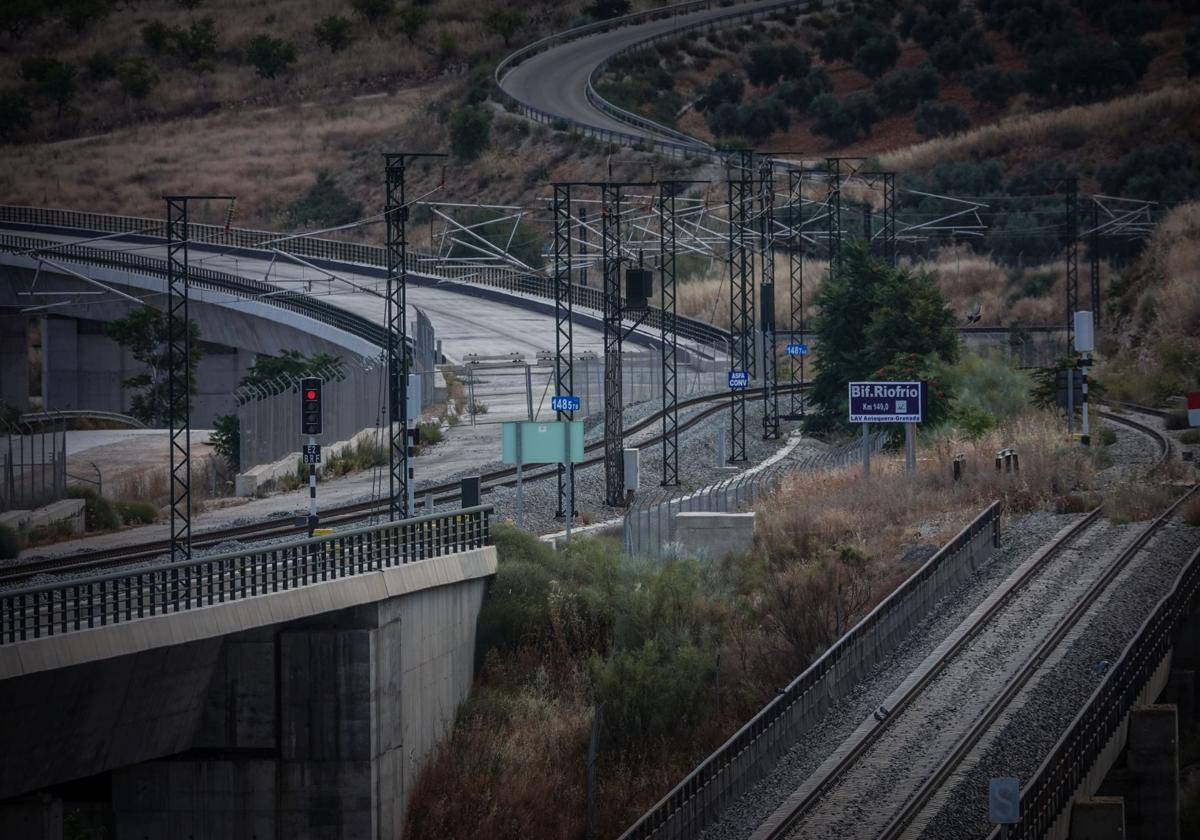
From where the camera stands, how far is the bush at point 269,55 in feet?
548

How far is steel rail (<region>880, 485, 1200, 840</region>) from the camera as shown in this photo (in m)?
22.6

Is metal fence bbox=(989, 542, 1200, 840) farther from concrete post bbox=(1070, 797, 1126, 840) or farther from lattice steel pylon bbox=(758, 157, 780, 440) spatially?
lattice steel pylon bbox=(758, 157, 780, 440)

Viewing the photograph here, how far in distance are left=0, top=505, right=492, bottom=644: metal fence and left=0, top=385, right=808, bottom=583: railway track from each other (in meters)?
1.69

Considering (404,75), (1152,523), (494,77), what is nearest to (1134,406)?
(1152,523)

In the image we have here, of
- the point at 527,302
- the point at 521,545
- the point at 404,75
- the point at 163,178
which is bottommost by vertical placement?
the point at 521,545

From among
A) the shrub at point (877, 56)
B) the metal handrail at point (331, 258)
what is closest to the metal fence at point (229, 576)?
the metal handrail at point (331, 258)

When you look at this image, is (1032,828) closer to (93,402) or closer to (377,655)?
(377,655)

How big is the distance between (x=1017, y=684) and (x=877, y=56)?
122 metres

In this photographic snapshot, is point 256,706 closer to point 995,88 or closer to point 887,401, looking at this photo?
point 887,401

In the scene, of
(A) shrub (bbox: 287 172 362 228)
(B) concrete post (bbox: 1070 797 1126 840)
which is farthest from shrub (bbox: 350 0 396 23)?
(B) concrete post (bbox: 1070 797 1126 840)

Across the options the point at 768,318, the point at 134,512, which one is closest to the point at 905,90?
the point at 768,318

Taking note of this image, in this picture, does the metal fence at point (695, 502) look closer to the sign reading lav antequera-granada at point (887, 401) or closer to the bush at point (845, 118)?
the sign reading lav antequera-granada at point (887, 401)

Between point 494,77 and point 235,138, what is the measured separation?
23565 mm

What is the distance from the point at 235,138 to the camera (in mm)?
153250
